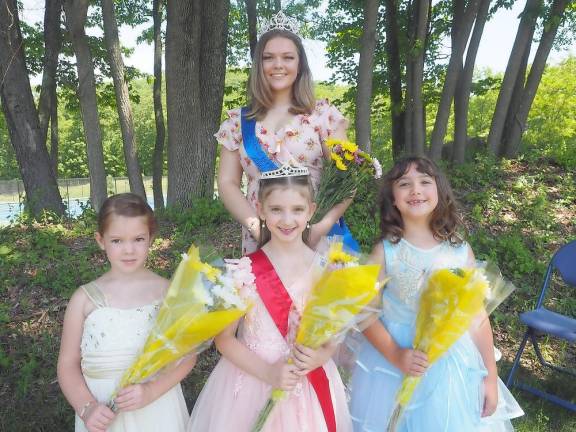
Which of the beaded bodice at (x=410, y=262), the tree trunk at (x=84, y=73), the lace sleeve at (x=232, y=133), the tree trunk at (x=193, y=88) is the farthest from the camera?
the tree trunk at (x=84, y=73)

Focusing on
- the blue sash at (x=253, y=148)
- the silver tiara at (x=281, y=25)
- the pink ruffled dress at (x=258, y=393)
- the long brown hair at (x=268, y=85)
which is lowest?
the pink ruffled dress at (x=258, y=393)

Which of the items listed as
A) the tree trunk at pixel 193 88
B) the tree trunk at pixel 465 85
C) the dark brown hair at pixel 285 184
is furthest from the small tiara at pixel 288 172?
the tree trunk at pixel 465 85

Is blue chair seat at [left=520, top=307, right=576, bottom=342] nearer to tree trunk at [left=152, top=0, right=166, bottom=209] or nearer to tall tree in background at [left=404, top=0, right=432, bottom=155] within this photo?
tall tree in background at [left=404, top=0, right=432, bottom=155]

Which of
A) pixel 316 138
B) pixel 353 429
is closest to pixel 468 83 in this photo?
pixel 316 138

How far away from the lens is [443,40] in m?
12.3

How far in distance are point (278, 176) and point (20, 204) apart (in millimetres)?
6042

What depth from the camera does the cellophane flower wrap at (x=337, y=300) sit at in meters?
1.72

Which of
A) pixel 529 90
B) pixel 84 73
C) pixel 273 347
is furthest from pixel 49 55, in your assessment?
pixel 273 347

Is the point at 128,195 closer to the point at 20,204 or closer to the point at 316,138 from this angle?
the point at 316,138

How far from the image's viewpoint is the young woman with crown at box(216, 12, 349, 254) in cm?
250

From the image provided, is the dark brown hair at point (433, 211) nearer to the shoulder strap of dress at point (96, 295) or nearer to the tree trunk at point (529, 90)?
the shoulder strap of dress at point (96, 295)

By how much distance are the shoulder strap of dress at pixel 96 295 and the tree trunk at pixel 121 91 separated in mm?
6604

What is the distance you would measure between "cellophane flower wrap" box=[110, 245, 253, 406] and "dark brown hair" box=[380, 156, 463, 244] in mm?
1022

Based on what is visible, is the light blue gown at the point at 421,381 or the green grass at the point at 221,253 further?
the green grass at the point at 221,253
